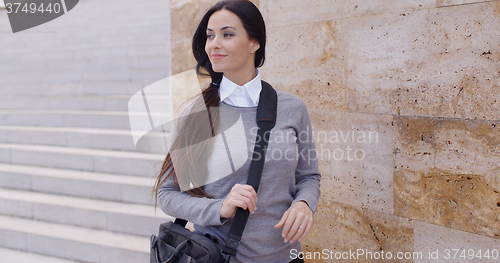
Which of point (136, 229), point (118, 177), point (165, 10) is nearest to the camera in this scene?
point (136, 229)

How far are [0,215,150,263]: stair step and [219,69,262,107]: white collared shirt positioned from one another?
2.04 metres

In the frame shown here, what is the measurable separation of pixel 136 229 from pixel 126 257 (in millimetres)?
295

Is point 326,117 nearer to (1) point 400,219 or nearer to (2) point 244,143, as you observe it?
(1) point 400,219

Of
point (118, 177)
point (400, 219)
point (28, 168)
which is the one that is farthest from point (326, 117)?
point (28, 168)

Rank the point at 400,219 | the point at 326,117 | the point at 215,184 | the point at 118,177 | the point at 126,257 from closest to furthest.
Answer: the point at 215,184 < the point at 400,219 < the point at 326,117 < the point at 126,257 < the point at 118,177

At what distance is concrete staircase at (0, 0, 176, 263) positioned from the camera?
3219mm

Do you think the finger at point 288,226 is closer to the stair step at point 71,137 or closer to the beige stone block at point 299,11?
the beige stone block at point 299,11

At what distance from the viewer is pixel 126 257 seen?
2.96 metres

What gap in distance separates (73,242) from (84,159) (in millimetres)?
1039

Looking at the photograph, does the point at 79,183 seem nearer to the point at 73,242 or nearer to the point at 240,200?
the point at 73,242

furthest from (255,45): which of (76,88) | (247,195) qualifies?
(76,88)

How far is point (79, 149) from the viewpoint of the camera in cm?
413

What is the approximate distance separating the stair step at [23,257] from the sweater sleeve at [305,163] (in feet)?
8.65

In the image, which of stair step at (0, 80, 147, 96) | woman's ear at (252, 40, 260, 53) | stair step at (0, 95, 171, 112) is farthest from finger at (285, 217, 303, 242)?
stair step at (0, 80, 147, 96)
